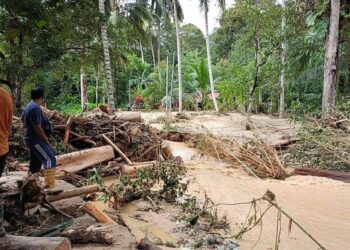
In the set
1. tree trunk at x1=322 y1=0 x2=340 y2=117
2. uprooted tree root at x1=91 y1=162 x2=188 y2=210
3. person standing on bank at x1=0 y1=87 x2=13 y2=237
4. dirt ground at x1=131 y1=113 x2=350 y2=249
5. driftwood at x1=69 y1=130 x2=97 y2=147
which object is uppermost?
tree trunk at x1=322 y1=0 x2=340 y2=117

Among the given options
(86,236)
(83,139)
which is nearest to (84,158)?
(83,139)

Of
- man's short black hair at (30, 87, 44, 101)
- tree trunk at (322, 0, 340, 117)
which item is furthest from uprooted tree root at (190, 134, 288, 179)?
man's short black hair at (30, 87, 44, 101)

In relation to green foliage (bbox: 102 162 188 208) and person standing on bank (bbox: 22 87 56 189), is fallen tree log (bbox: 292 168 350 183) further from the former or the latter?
person standing on bank (bbox: 22 87 56 189)

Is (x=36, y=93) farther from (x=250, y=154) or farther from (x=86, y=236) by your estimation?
(x=250, y=154)

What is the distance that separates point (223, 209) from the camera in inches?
257

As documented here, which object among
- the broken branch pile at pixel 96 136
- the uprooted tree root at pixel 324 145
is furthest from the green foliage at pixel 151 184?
the uprooted tree root at pixel 324 145

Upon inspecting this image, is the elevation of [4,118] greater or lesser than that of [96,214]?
greater

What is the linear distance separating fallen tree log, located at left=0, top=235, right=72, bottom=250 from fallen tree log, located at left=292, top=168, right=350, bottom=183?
7.12 metres

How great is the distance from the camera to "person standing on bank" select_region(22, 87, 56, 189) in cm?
572

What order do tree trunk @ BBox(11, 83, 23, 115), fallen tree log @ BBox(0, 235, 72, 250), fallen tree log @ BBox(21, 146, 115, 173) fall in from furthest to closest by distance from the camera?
tree trunk @ BBox(11, 83, 23, 115) < fallen tree log @ BBox(21, 146, 115, 173) < fallen tree log @ BBox(0, 235, 72, 250)

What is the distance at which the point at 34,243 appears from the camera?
2926mm

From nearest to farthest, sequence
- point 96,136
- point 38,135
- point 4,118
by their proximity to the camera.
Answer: point 4,118 → point 38,135 → point 96,136

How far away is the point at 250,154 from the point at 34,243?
7688 mm

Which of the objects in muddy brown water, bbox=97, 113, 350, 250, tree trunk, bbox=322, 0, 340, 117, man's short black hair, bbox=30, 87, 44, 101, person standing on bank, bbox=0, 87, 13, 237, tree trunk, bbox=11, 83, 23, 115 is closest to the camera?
person standing on bank, bbox=0, 87, 13, 237
